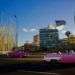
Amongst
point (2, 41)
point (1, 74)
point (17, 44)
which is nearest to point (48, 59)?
point (1, 74)

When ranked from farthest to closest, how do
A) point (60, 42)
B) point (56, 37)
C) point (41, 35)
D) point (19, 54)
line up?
point (41, 35) < point (56, 37) < point (60, 42) < point (19, 54)

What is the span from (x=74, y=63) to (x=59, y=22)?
41601 millimetres

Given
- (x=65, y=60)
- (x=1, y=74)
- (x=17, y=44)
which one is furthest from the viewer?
(x=17, y=44)

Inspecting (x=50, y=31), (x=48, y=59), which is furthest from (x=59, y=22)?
(x=48, y=59)

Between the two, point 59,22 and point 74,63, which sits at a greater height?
point 59,22

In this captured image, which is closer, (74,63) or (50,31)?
(74,63)

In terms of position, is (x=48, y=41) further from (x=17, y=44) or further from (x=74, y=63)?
(x=74, y=63)

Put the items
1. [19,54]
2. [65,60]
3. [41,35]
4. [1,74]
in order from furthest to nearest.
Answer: [41,35] < [19,54] < [65,60] < [1,74]

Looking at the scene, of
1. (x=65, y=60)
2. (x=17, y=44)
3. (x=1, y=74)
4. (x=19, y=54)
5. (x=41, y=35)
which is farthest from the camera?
(x=41, y=35)

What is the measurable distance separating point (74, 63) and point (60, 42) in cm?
4401

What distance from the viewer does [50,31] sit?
82938 millimetres

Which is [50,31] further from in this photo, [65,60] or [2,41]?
[65,60]

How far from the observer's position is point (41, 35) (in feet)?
272

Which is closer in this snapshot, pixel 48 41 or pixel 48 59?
pixel 48 59
